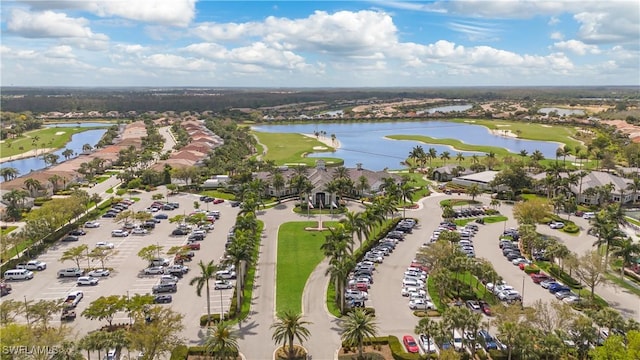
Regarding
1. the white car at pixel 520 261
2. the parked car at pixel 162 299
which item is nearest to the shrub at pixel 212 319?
the parked car at pixel 162 299

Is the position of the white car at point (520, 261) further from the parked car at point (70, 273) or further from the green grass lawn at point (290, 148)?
the green grass lawn at point (290, 148)

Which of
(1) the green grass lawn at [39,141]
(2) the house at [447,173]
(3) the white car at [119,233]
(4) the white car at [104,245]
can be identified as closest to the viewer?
(4) the white car at [104,245]

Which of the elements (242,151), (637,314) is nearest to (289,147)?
(242,151)

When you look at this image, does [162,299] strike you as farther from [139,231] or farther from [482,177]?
[482,177]

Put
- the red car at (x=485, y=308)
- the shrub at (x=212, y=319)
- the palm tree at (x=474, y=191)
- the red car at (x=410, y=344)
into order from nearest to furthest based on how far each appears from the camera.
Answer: the red car at (x=410, y=344)
the shrub at (x=212, y=319)
the red car at (x=485, y=308)
the palm tree at (x=474, y=191)

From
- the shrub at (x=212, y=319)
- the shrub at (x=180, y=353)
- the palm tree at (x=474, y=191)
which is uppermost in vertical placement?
the palm tree at (x=474, y=191)

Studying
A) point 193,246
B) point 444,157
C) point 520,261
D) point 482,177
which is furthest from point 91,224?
point 444,157

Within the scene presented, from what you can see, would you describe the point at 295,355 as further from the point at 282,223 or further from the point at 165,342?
the point at 282,223

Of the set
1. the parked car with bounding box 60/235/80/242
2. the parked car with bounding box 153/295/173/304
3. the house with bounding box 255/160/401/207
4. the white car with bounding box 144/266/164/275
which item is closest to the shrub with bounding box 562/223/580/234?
the house with bounding box 255/160/401/207
